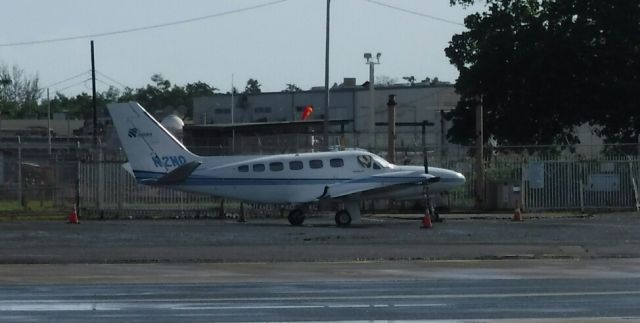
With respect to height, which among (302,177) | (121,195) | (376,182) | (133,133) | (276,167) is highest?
(133,133)

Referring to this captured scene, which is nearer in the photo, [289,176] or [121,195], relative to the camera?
[289,176]

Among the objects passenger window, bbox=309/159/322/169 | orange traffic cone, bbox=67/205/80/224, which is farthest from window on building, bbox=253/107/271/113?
passenger window, bbox=309/159/322/169

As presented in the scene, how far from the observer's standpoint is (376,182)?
38344mm

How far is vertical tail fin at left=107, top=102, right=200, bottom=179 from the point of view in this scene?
3947 centimetres

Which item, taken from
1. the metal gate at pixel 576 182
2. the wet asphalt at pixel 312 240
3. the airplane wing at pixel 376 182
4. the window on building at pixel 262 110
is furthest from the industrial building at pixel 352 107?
the wet asphalt at pixel 312 240

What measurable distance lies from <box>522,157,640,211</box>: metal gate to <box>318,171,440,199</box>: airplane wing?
8166 mm

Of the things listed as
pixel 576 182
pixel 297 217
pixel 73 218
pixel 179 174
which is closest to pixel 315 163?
pixel 297 217

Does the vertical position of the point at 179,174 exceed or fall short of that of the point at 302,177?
it exceeds it

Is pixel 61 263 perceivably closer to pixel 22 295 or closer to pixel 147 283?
pixel 147 283

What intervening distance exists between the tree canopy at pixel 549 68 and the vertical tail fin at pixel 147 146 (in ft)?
67.4

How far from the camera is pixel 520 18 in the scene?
2270 inches

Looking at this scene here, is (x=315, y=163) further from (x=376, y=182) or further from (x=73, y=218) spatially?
(x=73, y=218)

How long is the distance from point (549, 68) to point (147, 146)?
22669 mm

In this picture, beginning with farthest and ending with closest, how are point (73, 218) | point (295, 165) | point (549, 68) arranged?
point (549, 68), point (73, 218), point (295, 165)
